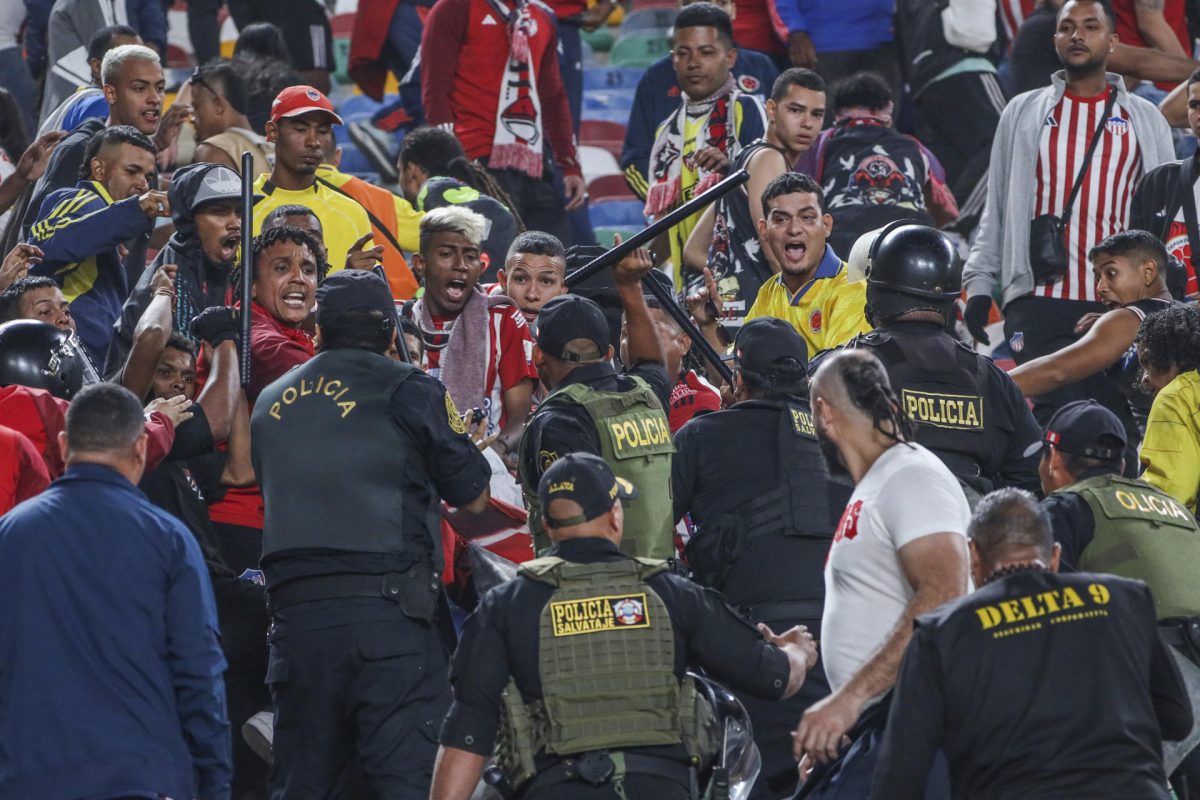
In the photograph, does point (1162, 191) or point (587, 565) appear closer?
point (587, 565)

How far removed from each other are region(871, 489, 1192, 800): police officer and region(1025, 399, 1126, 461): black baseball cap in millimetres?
1858

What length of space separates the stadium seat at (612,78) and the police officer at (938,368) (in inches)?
408

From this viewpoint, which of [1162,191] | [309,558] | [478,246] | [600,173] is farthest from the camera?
[600,173]

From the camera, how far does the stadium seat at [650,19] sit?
1748cm

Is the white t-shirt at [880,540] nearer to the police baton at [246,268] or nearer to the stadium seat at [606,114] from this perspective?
the police baton at [246,268]

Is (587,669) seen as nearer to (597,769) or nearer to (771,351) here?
(597,769)

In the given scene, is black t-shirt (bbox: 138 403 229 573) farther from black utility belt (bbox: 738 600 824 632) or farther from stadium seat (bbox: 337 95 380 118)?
stadium seat (bbox: 337 95 380 118)

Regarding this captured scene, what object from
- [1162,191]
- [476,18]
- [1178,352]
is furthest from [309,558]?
[476,18]

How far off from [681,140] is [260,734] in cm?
488

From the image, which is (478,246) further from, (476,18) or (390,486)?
(476,18)

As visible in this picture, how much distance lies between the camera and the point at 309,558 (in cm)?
649

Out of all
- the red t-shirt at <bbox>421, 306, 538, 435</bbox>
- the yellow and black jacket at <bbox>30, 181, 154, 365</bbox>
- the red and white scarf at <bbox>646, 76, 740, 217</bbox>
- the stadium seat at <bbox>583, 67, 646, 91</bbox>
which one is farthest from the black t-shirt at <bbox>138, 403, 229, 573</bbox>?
the stadium seat at <bbox>583, 67, 646, 91</bbox>

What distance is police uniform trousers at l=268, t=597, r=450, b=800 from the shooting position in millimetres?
6395

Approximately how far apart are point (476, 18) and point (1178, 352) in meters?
5.49
